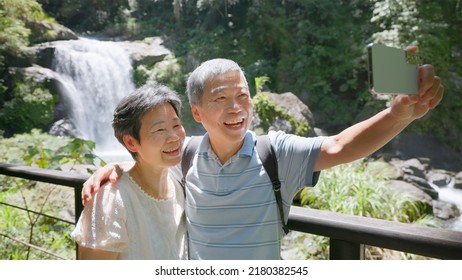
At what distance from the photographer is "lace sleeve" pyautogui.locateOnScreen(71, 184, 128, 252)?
1052 millimetres

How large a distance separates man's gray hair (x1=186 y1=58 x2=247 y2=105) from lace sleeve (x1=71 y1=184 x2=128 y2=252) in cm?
35

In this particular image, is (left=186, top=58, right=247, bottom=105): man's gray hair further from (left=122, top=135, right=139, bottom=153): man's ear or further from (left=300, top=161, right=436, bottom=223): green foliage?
(left=300, top=161, right=436, bottom=223): green foliage

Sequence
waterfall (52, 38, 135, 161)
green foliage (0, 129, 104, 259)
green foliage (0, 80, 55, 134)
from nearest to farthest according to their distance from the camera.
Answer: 1. green foliage (0, 129, 104, 259)
2. green foliage (0, 80, 55, 134)
3. waterfall (52, 38, 135, 161)

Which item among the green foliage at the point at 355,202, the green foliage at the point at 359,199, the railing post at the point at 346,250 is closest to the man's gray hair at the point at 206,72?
the railing post at the point at 346,250

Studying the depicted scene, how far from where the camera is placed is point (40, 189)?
4.30 m

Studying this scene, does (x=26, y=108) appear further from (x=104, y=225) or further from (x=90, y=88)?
(x=104, y=225)

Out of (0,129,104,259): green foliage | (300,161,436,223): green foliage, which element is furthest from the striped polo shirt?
(300,161,436,223): green foliage

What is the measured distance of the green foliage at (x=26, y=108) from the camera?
11.1 metres

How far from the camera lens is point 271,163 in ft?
3.75

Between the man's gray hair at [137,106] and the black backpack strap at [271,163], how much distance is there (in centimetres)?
27

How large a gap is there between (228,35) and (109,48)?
430cm

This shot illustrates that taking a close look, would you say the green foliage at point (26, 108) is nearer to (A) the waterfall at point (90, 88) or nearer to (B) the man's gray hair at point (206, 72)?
(A) the waterfall at point (90, 88)

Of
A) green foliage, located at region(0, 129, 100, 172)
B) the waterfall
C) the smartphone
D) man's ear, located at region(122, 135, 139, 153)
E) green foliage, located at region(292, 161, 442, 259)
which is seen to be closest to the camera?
the smartphone
